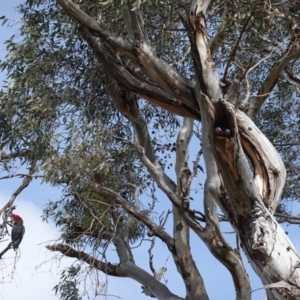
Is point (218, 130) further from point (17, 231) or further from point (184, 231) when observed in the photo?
point (17, 231)

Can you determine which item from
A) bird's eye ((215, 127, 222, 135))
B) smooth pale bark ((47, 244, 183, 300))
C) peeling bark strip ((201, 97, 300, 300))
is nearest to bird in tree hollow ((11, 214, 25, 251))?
smooth pale bark ((47, 244, 183, 300))

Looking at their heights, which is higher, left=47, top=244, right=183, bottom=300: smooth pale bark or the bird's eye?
left=47, top=244, right=183, bottom=300: smooth pale bark

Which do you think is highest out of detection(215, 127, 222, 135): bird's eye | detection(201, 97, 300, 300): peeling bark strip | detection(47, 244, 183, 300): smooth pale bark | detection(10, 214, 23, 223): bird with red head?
detection(10, 214, 23, 223): bird with red head

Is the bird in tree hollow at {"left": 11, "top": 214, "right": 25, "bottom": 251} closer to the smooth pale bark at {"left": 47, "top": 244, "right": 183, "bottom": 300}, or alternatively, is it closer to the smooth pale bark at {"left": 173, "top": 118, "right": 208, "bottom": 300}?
the smooth pale bark at {"left": 47, "top": 244, "right": 183, "bottom": 300}

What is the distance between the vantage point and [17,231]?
341 inches

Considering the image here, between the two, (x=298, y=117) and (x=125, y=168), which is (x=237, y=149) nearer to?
(x=125, y=168)

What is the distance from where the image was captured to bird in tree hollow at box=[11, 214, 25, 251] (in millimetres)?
8234

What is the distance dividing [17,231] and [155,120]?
8.66 feet

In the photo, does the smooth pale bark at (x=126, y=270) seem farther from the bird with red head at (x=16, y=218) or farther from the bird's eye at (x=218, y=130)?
the bird's eye at (x=218, y=130)

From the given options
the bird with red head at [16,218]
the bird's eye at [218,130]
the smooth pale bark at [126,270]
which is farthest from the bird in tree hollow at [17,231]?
the bird's eye at [218,130]

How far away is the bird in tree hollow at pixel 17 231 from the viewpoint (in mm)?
8234

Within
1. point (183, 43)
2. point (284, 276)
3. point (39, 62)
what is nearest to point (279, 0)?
point (183, 43)

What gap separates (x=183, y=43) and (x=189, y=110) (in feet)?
7.23

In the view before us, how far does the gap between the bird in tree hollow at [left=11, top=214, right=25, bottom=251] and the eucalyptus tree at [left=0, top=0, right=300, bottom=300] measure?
0.43 metres
